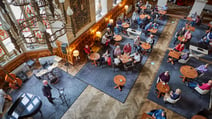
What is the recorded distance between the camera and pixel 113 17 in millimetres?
10781

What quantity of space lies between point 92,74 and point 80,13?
3248 millimetres

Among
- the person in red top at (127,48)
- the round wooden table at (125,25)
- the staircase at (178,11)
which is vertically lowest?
the person in red top at (127,48)

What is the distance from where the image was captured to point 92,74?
7.48 meters

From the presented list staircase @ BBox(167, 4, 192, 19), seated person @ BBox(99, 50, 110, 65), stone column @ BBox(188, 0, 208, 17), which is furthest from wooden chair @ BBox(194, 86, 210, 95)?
staircase @ BBox(167, 4, 192, 19)

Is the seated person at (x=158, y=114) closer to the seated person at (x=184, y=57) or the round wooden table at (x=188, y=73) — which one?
the round wooden table at (x=188, y=73)

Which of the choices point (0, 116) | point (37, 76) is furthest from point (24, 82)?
point (0, 116)

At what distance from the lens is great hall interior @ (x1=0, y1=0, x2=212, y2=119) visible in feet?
19.2

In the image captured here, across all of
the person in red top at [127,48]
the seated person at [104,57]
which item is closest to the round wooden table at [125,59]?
the person in red top at [127,48]

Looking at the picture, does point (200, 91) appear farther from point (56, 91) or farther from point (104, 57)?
point (56, 91)

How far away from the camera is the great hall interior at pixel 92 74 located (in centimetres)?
584

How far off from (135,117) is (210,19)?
36.6 ft

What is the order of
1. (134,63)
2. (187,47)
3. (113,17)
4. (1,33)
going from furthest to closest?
1. (113,17)
2. (187,47)
3. (134,63)
4. (1,33)

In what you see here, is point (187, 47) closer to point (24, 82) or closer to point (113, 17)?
point (113, 17)

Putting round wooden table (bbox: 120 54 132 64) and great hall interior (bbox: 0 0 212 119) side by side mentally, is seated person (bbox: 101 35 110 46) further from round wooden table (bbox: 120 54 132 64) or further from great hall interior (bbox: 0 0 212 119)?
round wooden table (bbox: 120 54 132 64)
